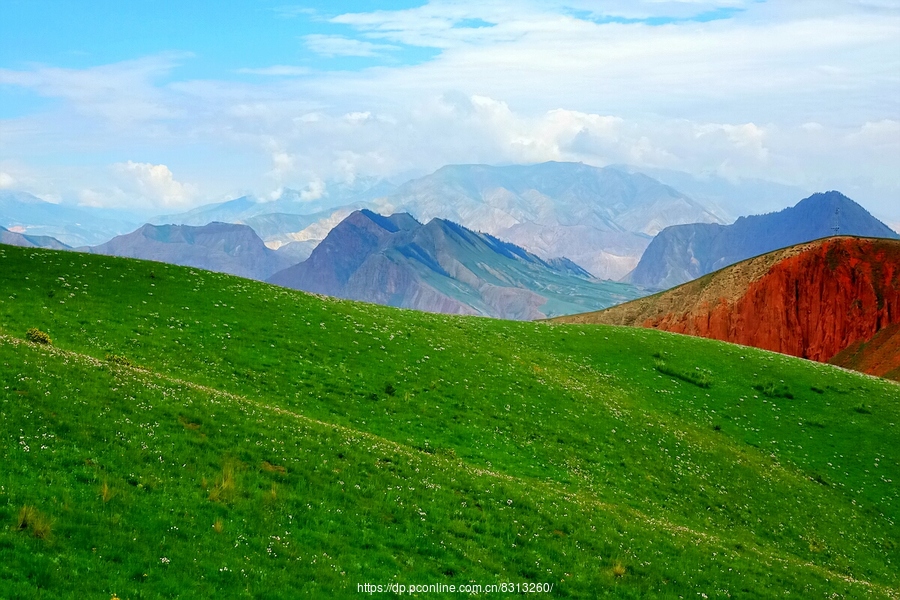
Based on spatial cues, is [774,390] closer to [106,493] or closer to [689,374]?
[689,374]

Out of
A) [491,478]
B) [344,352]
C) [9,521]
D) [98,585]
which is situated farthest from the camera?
[344,352]

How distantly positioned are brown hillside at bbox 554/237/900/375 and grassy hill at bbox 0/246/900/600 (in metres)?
79.3

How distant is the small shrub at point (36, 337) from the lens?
25.9 metres

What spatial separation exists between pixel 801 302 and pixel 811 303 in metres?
1.92

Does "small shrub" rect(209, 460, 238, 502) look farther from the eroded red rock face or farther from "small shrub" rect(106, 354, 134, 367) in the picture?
the eroded red rock face

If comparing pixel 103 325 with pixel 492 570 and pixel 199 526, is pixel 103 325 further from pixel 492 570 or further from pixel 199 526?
pixel 492 570

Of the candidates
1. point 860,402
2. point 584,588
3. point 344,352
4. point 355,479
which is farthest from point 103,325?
point 860,402

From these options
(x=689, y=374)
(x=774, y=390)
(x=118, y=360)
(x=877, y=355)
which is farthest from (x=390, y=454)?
(x=877, y=355)

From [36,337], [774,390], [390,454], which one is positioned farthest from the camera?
[774,390]

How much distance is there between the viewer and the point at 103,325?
3047cm

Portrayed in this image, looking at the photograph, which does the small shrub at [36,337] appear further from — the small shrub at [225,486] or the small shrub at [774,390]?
the small shrub at [774,390]

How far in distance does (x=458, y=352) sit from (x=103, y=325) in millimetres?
20051

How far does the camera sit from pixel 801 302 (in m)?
126

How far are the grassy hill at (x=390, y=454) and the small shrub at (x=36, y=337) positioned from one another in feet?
5.72
